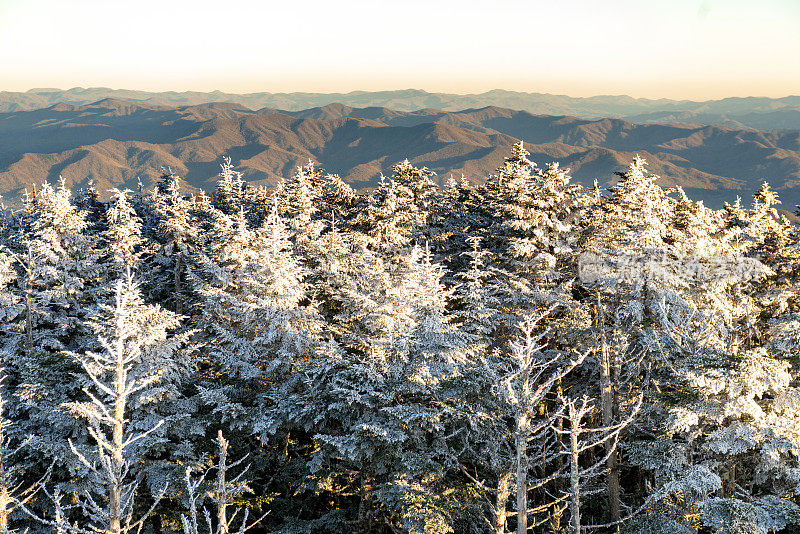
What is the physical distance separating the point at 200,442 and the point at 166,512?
8.90 ft

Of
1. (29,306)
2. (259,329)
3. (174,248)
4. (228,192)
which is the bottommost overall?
(29,306)

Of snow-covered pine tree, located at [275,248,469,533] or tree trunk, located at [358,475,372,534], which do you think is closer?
snow-covered pine tree, located at [275,248,469,533]

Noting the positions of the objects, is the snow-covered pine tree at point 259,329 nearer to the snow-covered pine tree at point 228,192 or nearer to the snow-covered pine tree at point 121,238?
the snow-covered pine tree at point 121,238

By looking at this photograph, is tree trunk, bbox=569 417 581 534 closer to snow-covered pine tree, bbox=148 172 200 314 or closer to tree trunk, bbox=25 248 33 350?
tree trunk, bbox=25 248 33 350

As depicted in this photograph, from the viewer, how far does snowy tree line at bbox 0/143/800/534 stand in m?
13.6

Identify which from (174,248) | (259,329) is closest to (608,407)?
(259,329)

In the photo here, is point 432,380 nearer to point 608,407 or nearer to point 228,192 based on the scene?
point 608,407

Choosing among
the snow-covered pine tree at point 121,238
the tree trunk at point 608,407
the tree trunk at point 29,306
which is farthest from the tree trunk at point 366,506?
the tree trunk at point 29,306

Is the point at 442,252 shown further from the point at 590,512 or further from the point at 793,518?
the point at 793,518

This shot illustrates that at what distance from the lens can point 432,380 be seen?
56.0 ft

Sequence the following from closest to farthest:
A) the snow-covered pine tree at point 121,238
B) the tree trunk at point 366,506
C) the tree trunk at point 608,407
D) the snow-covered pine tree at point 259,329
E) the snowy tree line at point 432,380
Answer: the snowy tree line at point 432,380, the tree trunk at point 366,506, the tree trunk at point 608,407, the snow-covered pine tree at point 259,329, the snow-covered pine tree at point 121,238

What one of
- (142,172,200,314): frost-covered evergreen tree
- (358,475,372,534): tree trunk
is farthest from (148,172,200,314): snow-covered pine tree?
(358,475,372,534): tree trunk

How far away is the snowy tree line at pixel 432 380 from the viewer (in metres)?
13.6

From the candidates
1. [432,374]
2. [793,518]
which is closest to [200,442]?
[432,374]
